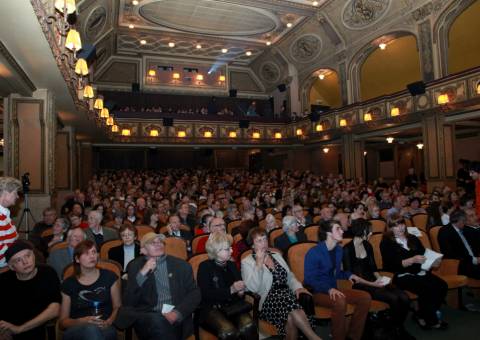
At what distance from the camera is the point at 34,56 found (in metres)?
6.09

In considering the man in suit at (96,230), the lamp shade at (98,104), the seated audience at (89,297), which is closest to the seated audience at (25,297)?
the seated audience at (89,297)

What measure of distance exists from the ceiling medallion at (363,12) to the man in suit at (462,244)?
12.9 m

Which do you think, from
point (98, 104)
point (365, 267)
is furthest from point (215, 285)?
point (98, 104)

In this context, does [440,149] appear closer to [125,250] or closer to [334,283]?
[334,283]

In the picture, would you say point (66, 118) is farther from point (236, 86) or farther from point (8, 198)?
point (236, 86)

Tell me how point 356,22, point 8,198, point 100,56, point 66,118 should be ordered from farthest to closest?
point 100,56 < point 356,22 < point 66,118 < point 8,198

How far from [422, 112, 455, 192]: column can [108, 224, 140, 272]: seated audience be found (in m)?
12.1

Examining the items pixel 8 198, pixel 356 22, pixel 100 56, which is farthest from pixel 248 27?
pixel 8 198

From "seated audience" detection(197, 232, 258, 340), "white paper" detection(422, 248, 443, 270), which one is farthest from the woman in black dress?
"seated audience" detection(197, 232, 258, 340)

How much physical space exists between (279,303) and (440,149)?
12026 mm

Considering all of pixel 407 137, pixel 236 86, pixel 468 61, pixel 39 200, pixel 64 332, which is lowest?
pixel 64 332

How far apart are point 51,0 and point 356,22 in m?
14.7

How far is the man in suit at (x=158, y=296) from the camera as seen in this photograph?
2.86 metres

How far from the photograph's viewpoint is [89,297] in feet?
9.61
